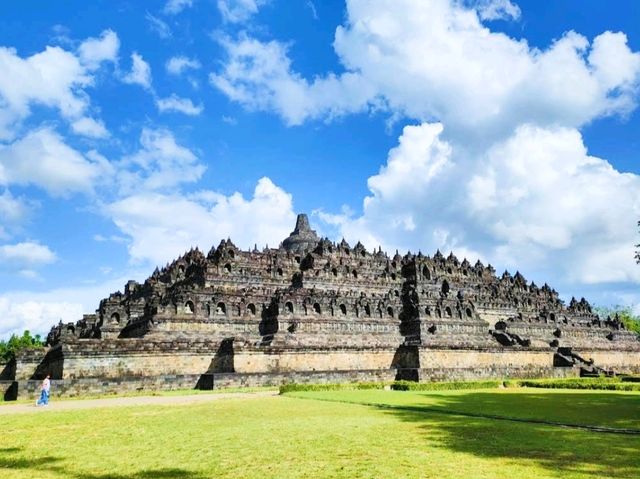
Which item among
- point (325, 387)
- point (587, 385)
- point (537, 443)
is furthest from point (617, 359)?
point (537, 443)

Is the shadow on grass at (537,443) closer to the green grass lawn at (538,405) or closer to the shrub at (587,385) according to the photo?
the green grass lawn at (538,405)

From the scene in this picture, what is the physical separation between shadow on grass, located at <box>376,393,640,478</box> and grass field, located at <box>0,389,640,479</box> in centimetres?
3

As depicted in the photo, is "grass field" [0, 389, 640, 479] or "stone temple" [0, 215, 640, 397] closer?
"grass field" [0, 389, 640, 479]

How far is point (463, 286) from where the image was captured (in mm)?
69000

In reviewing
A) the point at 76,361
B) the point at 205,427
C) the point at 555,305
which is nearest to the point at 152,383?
the point at 76,361

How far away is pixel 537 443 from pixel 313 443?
5.31 m

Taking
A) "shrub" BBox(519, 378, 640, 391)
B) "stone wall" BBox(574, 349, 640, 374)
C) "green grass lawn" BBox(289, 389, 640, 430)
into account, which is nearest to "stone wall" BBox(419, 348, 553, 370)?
"shrub" BBox(519, 378, 640, 391)

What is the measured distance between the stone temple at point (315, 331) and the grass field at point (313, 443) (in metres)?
14.1

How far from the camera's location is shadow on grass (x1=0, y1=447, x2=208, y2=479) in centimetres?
998

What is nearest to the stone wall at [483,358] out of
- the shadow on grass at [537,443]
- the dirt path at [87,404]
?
the dirt path at [87,404]

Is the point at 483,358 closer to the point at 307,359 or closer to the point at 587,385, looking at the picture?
the point at 587,385

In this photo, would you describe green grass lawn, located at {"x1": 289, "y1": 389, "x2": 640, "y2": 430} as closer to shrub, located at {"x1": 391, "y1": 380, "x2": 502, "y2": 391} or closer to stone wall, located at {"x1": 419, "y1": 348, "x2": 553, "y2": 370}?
shrub, located at {"x1": 391, "y1": 380, "x2": 502, "y2": 391}

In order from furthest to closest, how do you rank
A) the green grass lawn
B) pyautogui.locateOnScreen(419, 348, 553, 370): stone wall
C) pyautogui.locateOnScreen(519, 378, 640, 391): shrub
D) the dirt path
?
pyautogui.locateOnScreen(419, 348, 553, 370): stone wall, pyautogui.locateOnScreen(519, 378, 640, 391): shrub, the dirt path, the green grass lawn

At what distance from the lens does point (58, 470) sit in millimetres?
10508
